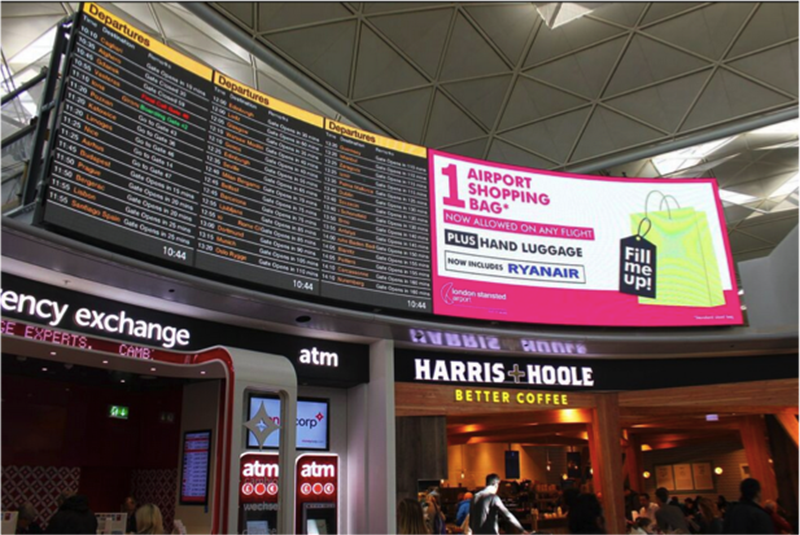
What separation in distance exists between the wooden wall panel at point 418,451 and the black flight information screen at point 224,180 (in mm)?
1829

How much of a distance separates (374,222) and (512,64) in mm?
6092

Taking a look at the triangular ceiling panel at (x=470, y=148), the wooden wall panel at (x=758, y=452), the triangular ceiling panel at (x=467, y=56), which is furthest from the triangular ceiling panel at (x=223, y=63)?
the wooden wall panel at (x=758, y=452)

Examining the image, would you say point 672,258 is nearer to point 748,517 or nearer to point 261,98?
point 748,517

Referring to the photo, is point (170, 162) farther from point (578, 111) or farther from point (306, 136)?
point (578, 111)

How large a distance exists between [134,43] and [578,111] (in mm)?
10094

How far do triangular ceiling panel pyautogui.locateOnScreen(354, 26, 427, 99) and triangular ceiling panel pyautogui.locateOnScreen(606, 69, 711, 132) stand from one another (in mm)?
4649

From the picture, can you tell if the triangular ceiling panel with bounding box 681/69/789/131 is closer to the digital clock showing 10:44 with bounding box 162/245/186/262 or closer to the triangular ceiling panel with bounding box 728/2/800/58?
the triangular ceiling panel with bounding box 728/2/800/58

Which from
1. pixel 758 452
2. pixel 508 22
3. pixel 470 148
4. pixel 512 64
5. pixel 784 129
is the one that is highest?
pixel 784 129

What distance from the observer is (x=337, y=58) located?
39.8 ft

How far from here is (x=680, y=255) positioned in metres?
11.1

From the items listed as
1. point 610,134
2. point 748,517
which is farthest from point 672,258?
point 748,517

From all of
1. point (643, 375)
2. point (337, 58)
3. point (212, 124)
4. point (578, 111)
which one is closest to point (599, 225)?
point (643, 375)

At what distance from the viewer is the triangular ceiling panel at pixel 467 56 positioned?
12156mm

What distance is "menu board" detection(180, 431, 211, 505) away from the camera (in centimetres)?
841
